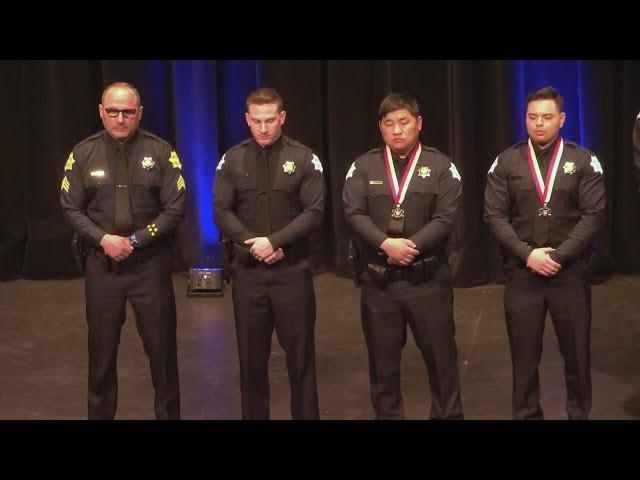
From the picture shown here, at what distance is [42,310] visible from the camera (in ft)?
25.0

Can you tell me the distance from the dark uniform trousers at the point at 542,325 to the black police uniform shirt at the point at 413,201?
42 centimetres

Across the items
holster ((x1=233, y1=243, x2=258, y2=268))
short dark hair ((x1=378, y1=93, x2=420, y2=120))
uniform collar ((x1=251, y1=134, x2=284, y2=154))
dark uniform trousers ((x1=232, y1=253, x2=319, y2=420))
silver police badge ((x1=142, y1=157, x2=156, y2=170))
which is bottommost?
dark uniform trousers ((x1=232, y1=253, x2=319, y2=420))

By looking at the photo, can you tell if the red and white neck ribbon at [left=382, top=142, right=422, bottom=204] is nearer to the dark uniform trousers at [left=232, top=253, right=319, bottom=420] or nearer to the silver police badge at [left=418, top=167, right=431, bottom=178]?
the silver police badge at [left=418, top=167, right=431, bottom=178]

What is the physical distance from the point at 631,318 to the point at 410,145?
2835 millimetres

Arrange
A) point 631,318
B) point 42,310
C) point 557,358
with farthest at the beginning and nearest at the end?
point 42,310 → point 631,318 → point 557,358

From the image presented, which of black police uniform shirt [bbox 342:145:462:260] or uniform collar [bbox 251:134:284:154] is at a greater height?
uniform collar [bbox 251:134:284:154]

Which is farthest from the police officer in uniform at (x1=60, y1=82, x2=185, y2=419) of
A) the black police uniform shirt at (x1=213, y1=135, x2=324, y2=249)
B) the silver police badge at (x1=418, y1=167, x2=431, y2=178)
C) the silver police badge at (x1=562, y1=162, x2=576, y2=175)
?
the silver police badge at (x1=562, y1=162, x2=576, y2=175)

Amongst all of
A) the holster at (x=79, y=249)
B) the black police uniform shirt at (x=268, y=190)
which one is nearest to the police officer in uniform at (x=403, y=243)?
the black police uniform shirt at (x=268, y=190)

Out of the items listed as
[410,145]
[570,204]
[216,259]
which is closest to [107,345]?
[410,145]

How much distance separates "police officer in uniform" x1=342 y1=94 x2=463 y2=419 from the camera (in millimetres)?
4828

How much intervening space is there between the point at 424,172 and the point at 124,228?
54.7 inches

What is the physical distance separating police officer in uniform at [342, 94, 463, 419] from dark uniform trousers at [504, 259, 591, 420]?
0.29 meters

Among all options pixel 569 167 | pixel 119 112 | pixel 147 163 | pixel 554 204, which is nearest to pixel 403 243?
pixel 554 204
